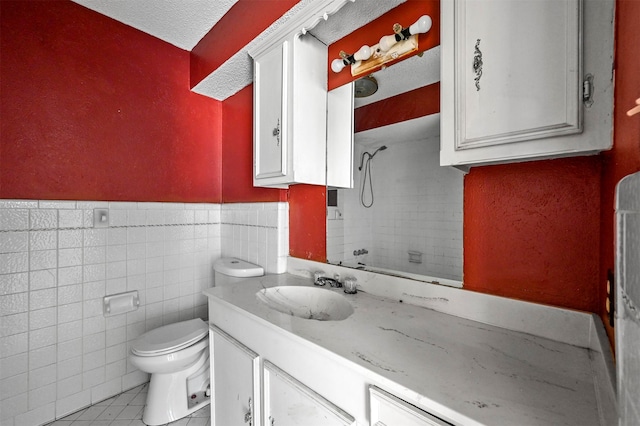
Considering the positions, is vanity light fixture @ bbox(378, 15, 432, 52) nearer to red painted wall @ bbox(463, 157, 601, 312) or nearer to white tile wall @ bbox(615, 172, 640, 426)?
red painted wall @ bbox(463, 157, 601, 312)

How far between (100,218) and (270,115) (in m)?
1.26

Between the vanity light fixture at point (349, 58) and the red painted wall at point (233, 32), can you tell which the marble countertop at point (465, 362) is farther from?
the red painted wall at point (233, 32)

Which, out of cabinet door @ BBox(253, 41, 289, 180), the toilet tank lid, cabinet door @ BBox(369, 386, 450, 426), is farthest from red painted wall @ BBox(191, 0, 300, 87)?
cabinet door @ BBox(369, 386, 450, 426)

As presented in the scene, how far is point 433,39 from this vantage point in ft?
3.52

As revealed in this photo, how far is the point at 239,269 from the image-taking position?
1802 mm

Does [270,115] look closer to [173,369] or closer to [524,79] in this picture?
[524,79]

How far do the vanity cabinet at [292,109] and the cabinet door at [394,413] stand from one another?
1.01m

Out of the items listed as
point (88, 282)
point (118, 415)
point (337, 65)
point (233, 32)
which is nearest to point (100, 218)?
point (88, 282)

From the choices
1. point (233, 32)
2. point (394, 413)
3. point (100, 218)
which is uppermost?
point (233, 32)

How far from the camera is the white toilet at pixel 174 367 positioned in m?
1.47

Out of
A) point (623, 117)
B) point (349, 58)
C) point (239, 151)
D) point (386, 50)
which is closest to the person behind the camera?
point (623, 117)

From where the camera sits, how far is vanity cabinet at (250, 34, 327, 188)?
141cm

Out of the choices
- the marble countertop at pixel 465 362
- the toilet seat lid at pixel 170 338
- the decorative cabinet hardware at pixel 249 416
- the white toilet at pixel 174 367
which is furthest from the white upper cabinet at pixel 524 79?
the toilet seat lid at pixel 170 338

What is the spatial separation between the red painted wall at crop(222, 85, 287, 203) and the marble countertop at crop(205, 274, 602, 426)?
45.5 inches
